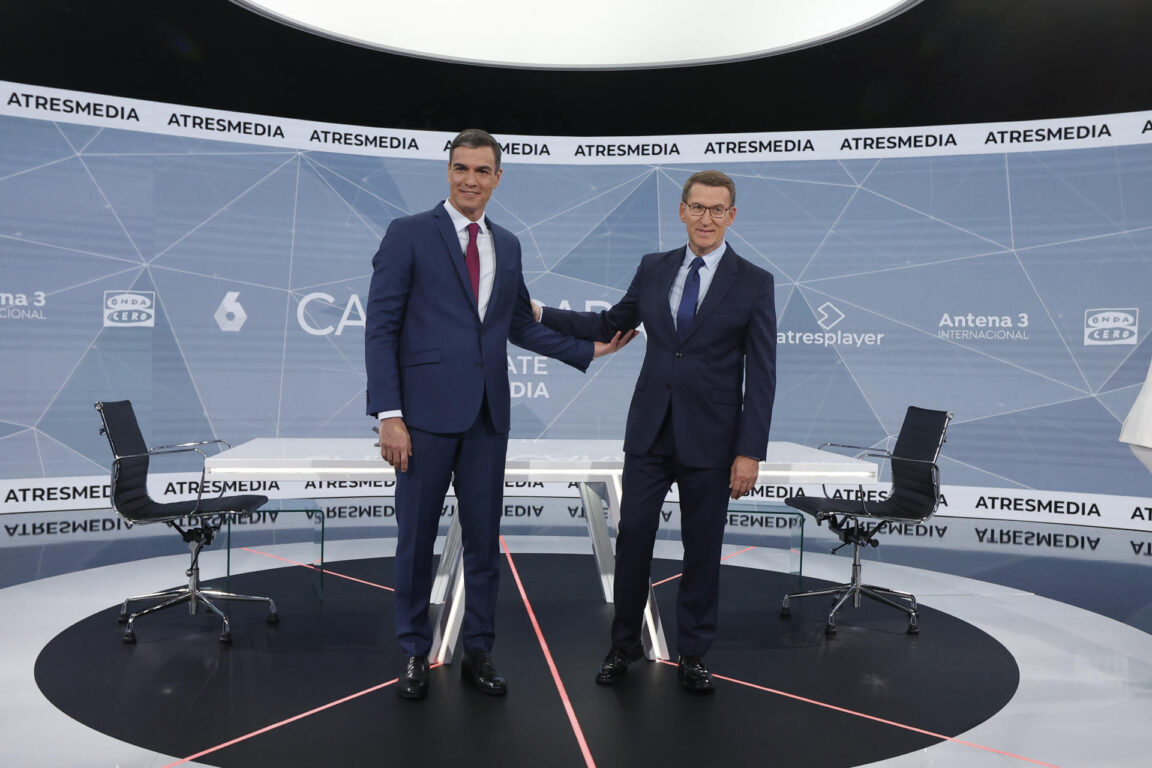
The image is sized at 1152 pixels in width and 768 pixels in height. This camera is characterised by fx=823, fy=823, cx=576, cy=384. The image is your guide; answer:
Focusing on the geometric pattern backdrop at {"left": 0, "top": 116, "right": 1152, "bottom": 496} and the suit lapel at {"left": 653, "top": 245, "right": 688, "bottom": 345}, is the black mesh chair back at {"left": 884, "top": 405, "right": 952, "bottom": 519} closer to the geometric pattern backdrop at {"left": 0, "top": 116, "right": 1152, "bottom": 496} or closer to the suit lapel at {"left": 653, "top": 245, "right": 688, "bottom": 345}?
the suit lapel at {"left": 653, "top": 245, "right": 688, "bottom": 345}

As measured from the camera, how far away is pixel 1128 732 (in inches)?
102

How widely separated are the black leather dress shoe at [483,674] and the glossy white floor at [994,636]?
3.11ft

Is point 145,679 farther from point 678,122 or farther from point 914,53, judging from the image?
point 914,53

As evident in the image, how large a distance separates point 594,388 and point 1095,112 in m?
4.16

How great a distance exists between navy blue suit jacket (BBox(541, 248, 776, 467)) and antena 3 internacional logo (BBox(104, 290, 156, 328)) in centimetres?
Answer: 461

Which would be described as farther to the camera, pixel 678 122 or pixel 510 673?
pixel 678 122

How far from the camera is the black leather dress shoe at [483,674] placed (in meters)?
2.73

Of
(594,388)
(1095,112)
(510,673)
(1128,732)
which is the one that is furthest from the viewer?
(594,388)

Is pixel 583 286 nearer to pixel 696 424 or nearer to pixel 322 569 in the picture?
pixel 322 569

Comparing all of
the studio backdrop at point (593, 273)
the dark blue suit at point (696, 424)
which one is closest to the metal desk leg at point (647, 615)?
the dark blue suit at point (696, 424)

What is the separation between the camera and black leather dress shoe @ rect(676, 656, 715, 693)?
9.24 ft

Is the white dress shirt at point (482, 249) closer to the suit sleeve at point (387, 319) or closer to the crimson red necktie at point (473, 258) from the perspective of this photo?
the crimson red necktie at point (473, 258)

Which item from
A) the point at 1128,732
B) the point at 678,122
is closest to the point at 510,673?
the point at 1128,732

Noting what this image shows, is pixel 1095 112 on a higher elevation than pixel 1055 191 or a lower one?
higher
